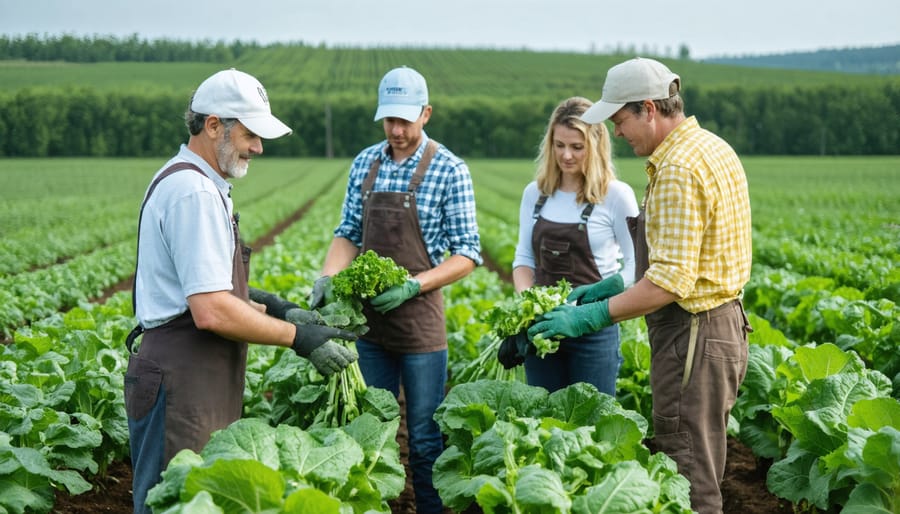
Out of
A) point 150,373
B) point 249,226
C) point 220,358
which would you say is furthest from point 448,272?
point 249,226

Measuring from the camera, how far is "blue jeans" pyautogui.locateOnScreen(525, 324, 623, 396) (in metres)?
4.12

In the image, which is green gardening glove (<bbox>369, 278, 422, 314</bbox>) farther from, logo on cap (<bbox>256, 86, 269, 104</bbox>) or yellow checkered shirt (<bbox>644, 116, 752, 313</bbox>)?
yellow checkered shirt (<bbox>644, 116, 752, 313</bbox>)

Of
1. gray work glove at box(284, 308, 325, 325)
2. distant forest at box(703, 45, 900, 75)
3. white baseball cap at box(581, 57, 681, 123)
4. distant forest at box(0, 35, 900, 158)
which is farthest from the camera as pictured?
distant forest at box(703, 45, 900, 75)

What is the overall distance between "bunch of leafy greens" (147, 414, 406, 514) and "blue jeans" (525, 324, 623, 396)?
3.86ft

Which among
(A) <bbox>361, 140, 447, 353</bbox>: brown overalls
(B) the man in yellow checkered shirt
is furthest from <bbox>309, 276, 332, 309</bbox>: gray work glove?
(B) the man in yellow checkered shirt

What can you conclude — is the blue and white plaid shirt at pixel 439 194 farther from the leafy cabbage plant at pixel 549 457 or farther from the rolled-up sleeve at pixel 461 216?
the leafy cabbage plant at pixel 549 457

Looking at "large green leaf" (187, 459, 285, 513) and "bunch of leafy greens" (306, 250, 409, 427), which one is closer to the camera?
"large green leaf" (187, 459, 285, 513)

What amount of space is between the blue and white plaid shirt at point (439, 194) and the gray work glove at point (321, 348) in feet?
3.26

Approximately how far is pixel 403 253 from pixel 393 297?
382mm

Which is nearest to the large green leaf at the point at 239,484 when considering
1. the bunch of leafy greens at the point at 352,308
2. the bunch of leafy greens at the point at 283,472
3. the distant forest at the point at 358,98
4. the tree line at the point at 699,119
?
the bunch of leafy greens at the point at 283,472

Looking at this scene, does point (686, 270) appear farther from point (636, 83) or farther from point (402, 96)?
point (402, 96)

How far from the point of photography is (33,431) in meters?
4.18

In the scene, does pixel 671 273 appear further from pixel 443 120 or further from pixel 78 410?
pixel 443 120

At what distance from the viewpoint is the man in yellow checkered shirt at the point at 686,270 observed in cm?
306
